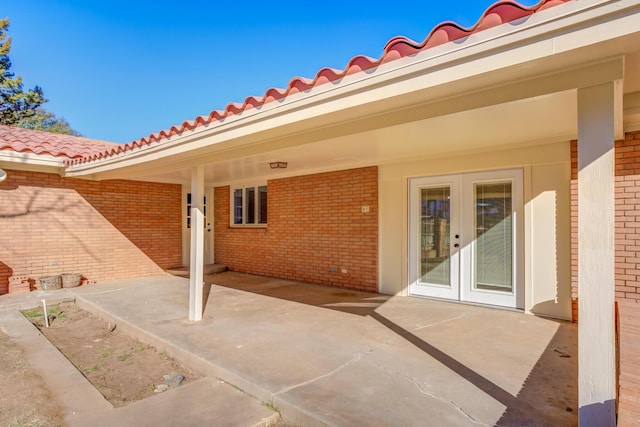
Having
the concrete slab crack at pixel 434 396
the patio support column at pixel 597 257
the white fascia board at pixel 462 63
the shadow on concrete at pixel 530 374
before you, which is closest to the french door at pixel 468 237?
the shadow on concrete at pixel 530 374

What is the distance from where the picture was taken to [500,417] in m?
2.72

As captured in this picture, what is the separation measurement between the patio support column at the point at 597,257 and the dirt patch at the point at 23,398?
392 centimetres

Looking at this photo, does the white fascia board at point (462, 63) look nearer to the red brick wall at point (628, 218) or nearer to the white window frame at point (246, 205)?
the red brick wall at point (628, 218)

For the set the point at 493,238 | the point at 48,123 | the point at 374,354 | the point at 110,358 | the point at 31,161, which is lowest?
the point at 110,358

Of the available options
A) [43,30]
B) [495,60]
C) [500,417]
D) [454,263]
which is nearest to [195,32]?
[43,30]

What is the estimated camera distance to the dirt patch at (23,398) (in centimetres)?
294

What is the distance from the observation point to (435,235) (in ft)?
22.1

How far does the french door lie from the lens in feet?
19.2

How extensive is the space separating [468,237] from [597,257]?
13.5ft

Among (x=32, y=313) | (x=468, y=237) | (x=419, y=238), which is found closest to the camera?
(x=468, y=237)

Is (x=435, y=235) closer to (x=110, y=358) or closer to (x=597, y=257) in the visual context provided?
(x=597, y=257)

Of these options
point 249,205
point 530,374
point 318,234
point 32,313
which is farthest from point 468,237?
point 32,313

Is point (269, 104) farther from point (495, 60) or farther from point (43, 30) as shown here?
point (43, 30)

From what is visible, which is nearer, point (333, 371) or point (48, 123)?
point (333, 371)
